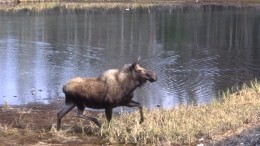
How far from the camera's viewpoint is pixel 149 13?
7519cm

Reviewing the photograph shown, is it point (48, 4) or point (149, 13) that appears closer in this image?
point (149, 13)

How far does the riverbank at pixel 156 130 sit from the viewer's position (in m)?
12.1

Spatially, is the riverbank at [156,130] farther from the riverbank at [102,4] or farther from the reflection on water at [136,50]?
the riverbank at [102,4]

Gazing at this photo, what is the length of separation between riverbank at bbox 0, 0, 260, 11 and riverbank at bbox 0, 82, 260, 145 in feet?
209

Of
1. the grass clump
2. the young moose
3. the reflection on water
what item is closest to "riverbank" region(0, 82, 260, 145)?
the grass clump

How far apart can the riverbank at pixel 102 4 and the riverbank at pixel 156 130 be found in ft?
209

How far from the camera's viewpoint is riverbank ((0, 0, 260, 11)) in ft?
262

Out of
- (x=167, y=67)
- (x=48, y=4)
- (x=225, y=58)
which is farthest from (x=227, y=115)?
(x=48, y=4)

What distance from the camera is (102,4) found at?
86000 millimetres

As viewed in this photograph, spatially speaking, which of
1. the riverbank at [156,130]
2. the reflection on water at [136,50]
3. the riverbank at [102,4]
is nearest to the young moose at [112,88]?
the riverbank at [156,130]

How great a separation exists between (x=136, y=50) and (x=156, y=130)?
2916 centimetres

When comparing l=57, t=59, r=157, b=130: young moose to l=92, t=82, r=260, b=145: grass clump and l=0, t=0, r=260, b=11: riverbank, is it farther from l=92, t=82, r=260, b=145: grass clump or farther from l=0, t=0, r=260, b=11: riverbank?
l=0, t=0, r=260, b=11: riverbank

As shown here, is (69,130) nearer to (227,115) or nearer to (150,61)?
(227,115)

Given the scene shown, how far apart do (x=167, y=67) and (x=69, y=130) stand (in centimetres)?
1992
